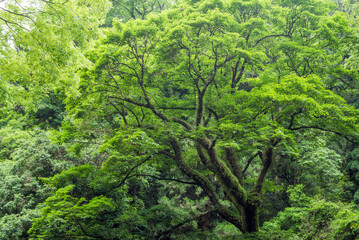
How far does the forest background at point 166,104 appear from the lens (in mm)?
5176

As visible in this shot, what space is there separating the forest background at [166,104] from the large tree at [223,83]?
0.04 m

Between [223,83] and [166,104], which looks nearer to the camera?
[166,104]

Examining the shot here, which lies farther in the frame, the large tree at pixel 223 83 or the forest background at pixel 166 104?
the large tree at pixel 223 83

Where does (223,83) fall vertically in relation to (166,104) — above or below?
above

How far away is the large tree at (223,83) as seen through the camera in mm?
6527

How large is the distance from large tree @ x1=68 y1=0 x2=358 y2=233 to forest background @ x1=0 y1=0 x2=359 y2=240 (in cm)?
4

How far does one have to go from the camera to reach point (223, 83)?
924cm

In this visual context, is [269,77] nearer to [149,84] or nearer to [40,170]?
[149,84]

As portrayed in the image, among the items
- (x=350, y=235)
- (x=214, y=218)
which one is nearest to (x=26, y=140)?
(x=214, y=218)

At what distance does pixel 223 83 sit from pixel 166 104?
2.27 meters

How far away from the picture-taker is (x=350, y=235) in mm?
5000

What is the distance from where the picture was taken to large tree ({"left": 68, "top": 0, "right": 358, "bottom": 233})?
6.53 metres

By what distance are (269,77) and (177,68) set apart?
9.27ft

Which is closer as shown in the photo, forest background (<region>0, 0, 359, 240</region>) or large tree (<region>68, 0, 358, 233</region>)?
forest background (<region>0, 0, 359, 240</region>)
